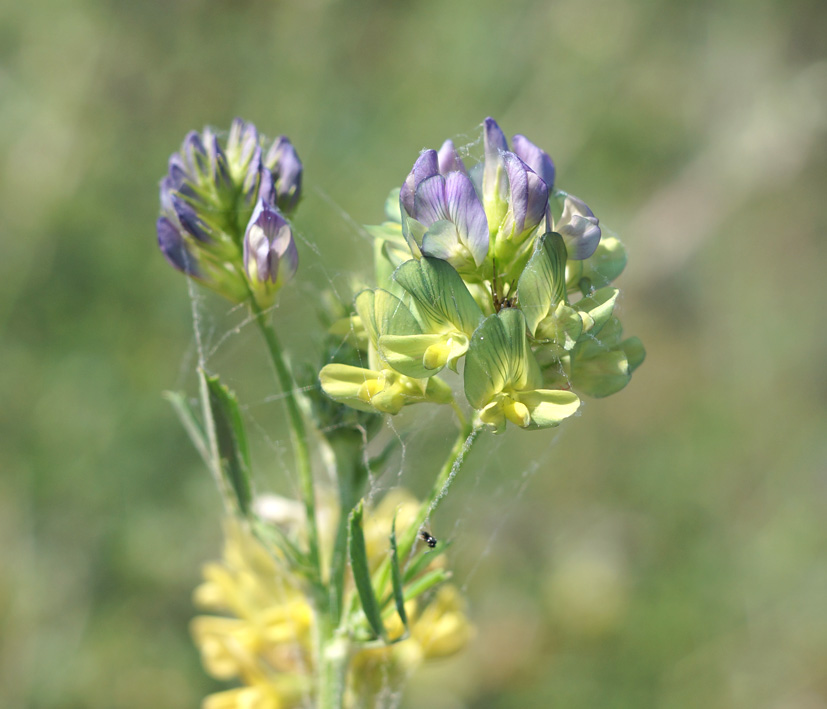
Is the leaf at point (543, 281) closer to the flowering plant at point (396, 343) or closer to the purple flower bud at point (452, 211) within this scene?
the flowering plant at point (396, 343)

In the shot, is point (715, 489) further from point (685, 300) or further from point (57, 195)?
point (57, 195)

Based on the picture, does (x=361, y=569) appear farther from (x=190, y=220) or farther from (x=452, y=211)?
(x=190, y=220)

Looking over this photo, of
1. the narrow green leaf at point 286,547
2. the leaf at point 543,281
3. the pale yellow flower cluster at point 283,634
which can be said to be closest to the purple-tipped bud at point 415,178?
the leaf at point 543,281

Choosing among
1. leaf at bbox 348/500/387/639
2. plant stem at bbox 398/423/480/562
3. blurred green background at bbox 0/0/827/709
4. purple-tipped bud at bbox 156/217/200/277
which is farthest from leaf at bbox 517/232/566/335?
blurred green background at bbox 0/0/827/709

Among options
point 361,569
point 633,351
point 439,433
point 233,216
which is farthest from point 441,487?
point 439,433

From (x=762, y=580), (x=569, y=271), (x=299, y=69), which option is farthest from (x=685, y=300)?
(x=569, y=271)

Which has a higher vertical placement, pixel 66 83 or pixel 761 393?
pixel 66 83

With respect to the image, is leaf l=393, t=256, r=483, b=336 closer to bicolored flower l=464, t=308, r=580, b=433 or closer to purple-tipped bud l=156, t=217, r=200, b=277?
bicolored flower l=464, t=308, r=580, b=433
